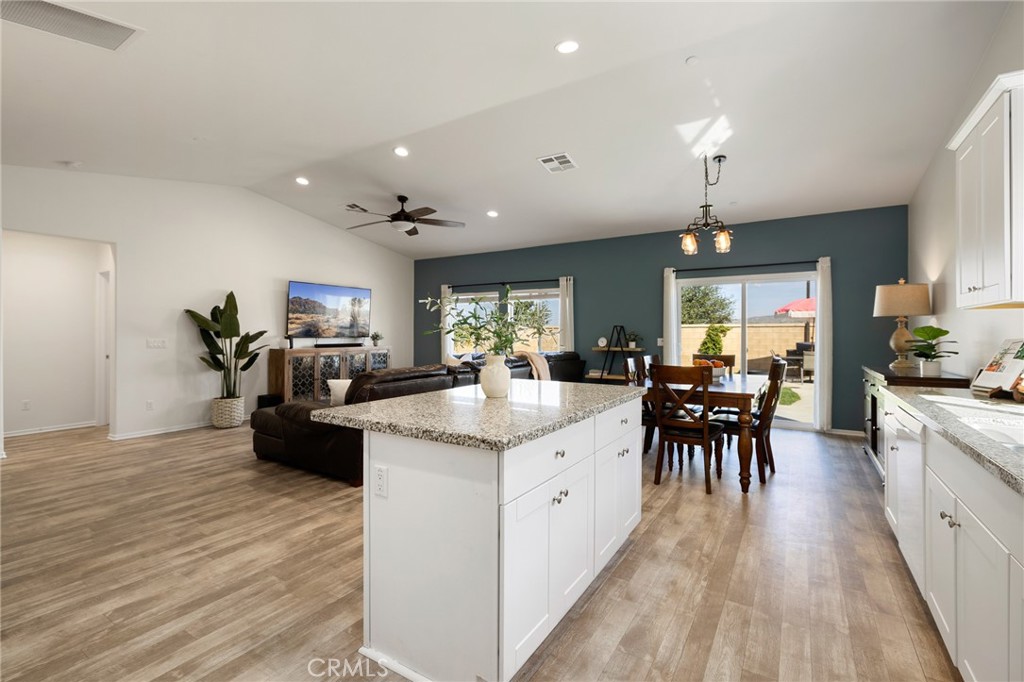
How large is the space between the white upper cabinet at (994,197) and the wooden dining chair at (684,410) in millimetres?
1525

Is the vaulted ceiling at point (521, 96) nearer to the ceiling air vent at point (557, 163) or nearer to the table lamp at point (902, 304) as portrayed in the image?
the ceiling air vent at point (557, 163)

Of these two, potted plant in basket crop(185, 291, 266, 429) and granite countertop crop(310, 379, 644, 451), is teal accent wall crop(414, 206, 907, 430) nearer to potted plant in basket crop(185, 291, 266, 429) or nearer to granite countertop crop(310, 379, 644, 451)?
potted plant in basket crop(185, 291, 266, 429)

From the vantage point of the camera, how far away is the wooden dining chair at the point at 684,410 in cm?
342

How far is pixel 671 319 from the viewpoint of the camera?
21.7 feet

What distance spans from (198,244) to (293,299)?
4.62ft

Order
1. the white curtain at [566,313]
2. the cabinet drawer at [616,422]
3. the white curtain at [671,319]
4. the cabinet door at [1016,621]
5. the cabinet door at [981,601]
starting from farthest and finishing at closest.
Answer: the white curtain at [566,313] → the white curtain at [671,319] → the cabinet drawer at [616,422] → the cabinet door at [981,601] → the cabinet door at [1016,621]

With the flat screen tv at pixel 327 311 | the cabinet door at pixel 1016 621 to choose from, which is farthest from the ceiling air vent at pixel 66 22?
the cabinet door at pixel 1016 621

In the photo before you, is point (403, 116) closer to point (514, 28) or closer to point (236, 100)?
point (236, 100)

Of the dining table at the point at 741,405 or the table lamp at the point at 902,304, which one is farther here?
the table lamp at the point at 902,304

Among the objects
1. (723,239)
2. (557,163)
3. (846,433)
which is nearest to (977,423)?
(723,239)

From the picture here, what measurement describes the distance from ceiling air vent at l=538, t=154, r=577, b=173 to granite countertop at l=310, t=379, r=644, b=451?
2.94m

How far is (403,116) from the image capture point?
4004 mm
